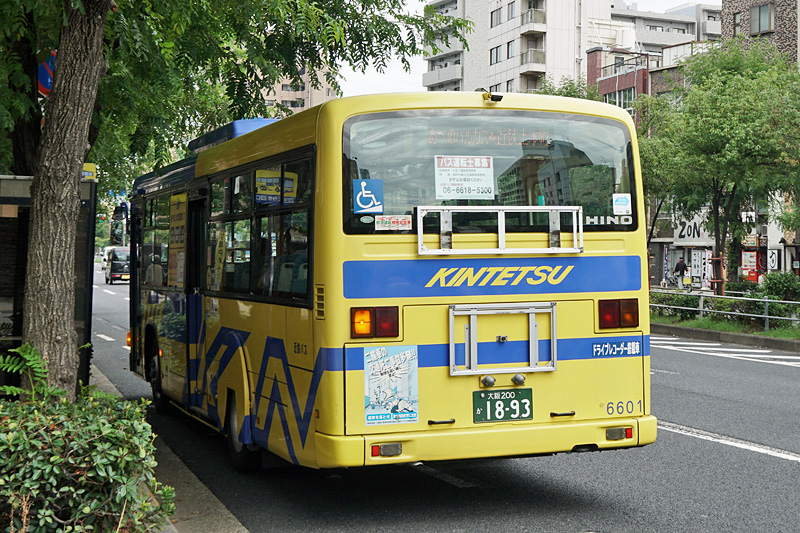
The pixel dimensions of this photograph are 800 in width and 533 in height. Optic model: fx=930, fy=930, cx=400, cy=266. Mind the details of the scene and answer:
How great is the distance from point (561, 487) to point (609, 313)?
1.61 m

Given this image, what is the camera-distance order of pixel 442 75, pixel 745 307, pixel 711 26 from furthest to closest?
pixel 711 26 → pixel 442 75 → pixel 745 307

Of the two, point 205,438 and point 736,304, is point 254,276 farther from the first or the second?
point 736,304

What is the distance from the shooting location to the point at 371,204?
243 inches

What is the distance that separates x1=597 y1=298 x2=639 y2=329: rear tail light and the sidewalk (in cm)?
289

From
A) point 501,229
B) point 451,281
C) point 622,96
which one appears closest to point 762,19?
point 622,96

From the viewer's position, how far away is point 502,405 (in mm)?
6324

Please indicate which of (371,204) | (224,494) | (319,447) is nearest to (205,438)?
(224,494)

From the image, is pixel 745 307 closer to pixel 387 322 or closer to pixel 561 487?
pixel 561 487

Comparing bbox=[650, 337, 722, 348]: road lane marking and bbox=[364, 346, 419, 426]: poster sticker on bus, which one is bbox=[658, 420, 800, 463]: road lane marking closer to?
bbox=[364, 346, 419, 426]: poster sticker on bus

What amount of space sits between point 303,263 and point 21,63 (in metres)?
4.55

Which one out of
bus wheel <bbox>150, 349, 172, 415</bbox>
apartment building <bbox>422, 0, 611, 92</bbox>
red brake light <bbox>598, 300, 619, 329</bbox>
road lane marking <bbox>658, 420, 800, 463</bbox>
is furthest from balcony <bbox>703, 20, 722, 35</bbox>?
red brake light <bbox>598, 300, 619, 329</bbox>

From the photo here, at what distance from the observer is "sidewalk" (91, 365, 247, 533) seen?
6.20m

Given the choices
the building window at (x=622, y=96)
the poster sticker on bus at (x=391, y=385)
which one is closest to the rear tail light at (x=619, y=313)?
the poster sticker on bus at (x=391, y=385)

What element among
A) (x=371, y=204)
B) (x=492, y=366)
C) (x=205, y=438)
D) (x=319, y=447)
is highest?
(x=371, y=204)
